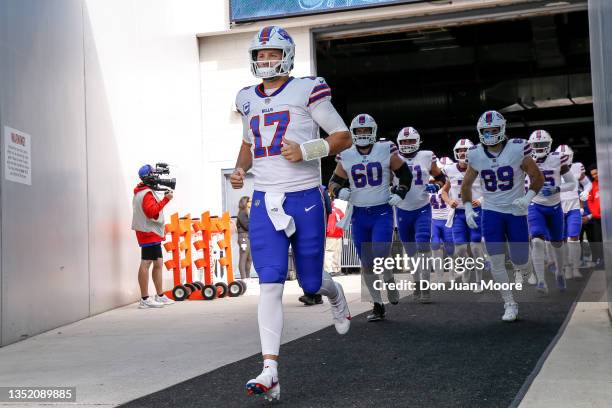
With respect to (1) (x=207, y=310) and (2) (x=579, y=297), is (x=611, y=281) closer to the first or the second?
(2) (x=579, y=297)

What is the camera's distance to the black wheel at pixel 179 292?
40.1 feet

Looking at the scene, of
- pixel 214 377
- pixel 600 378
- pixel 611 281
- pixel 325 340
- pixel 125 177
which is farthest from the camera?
pixel 125 177

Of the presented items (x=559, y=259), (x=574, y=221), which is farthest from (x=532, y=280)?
(x=574, y=221)

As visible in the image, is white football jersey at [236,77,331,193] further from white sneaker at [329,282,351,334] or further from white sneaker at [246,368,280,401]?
white sneaker at [246,368,280,401]

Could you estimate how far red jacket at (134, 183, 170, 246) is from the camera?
11211mm

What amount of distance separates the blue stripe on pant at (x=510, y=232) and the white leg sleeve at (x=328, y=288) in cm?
339

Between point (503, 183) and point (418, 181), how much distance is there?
73.0 inches

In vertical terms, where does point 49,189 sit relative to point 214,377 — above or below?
above

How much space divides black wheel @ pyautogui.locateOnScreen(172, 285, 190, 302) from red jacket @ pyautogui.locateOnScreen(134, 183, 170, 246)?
1023 millimetres

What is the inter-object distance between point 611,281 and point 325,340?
2.82 meters

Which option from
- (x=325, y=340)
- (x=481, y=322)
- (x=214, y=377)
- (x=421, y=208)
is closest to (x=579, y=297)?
(x=421, y=208)

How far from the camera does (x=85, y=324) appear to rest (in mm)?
9617

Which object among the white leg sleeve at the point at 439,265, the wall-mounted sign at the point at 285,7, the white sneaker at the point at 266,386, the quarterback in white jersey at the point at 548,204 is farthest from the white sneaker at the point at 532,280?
the white sneaker at the point at 266,386

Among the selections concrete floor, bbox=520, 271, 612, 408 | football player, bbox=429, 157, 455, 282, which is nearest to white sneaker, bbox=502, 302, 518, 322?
concrete floor, bbox=520, 271, 612, 408
